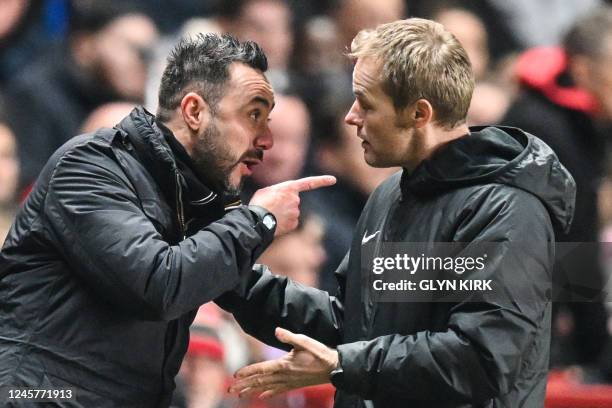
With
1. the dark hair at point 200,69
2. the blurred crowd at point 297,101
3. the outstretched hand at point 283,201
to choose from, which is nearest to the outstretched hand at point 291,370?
the outstretched hand at point 283,201

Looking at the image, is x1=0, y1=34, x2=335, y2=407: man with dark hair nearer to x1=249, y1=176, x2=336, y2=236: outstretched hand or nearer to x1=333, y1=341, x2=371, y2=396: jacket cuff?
x1=249, y1=176, x2=336, y2=236: outstretched hand

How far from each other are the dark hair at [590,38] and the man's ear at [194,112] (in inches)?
119

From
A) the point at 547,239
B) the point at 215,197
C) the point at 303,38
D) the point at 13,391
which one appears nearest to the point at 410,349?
the point at 547,239

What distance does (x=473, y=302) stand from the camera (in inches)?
115

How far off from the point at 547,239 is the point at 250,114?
884mm

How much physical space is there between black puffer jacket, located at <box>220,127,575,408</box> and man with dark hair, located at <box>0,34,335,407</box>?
1.10ft

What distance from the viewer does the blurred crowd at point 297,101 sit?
5383mm

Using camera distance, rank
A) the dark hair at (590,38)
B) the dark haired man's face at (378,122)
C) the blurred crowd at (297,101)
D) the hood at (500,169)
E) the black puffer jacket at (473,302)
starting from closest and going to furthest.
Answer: the black puffer jacket at (473,302)
the hood at (500,169)
the dark haired man's face at (378,122)
the blurred crowd at (297,101)
the dark hair at (590,38)

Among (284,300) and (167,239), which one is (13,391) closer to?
(167,239)

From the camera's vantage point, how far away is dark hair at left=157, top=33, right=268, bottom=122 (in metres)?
3.31

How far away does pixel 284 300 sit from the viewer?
3.47 m

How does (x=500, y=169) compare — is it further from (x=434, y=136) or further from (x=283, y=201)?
(x=283, y=201)

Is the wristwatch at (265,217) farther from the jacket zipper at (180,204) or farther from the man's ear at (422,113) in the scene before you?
the man's ear at (422,113)

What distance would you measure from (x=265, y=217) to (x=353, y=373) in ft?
1.53
